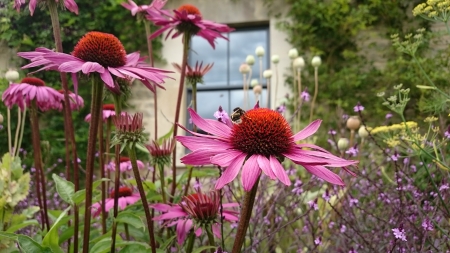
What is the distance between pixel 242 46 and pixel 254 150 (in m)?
4.46

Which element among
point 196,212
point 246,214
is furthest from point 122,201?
point 246,214

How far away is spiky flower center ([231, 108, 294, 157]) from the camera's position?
0.81 m

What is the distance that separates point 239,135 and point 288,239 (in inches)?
54.2

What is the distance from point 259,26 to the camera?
5113 mm

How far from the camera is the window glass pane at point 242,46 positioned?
510 centimetres

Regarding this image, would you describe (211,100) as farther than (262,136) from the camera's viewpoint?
Yes

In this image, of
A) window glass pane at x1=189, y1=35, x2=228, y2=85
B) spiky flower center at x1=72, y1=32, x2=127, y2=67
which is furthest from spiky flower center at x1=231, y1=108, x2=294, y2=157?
window glass pane at x1=189, y1=35, x2=228, y2=85

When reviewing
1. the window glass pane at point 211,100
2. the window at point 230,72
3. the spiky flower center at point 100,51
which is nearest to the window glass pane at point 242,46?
the window at point 230,72

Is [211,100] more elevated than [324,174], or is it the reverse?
[324,174]

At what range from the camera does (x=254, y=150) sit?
81cm

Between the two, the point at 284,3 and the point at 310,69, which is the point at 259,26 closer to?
the point at 284,3

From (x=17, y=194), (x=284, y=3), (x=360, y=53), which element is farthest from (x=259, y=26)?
(x=17, y=194)

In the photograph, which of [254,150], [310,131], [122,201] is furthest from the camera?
[122,201]

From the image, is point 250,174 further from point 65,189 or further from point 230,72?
point 230,72
